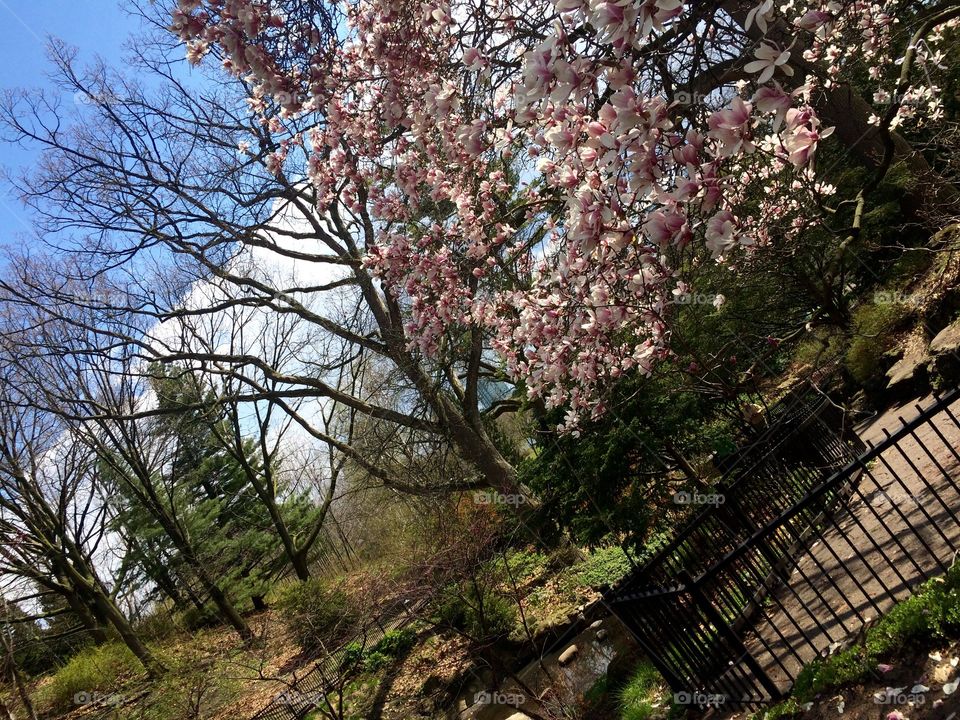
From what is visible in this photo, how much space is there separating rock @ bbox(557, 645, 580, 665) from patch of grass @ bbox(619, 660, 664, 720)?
197cm

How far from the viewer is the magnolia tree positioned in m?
2.12

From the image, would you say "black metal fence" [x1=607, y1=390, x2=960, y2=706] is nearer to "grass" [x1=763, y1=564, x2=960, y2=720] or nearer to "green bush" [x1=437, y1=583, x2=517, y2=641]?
"grass" [x1=763, y1=564, x2=960, y2=720]

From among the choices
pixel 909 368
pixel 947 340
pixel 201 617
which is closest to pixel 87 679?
pixel 201 617

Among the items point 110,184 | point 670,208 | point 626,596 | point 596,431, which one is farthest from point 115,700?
point 670,208

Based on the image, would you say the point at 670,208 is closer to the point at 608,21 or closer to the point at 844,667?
the point at 608,21

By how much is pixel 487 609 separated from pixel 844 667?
6.55 m

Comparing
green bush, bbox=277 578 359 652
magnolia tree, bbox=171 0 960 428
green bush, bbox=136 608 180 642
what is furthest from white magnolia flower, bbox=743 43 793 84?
green bush, bbox=136 608 180 642

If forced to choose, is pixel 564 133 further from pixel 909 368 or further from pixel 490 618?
pixel 490 618

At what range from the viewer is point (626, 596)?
192 inches

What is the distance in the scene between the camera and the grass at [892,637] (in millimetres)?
3299

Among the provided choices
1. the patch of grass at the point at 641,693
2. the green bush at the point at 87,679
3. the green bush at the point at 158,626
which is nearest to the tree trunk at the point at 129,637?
the green bush at the point at 87,679

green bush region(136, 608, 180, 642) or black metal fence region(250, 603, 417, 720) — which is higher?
green bush region(136, 608, 180, 642)

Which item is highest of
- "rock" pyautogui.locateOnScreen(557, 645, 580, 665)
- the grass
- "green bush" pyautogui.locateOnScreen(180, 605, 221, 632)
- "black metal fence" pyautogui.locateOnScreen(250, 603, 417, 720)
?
"green bush" pyautogui.locateOnScreen(180, 605, 221, 632)

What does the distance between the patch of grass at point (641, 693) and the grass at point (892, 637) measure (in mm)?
2038
